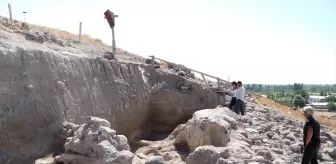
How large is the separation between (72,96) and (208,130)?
3.36 metres

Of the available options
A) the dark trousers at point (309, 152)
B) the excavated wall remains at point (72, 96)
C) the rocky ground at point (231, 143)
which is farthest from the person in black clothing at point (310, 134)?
the excavated wall remains at point (72, 96)

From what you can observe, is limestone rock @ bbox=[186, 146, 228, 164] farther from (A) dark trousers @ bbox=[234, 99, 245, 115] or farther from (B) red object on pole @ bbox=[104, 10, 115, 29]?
(B) red object on pole @ bbox=[104, 10, 115, 29]

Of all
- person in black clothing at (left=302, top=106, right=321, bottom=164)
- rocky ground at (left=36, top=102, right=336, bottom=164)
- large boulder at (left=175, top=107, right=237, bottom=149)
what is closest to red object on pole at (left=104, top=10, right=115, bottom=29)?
rocky ground at (left=36, top=102, right=336, bottom=164)

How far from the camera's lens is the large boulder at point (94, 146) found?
618 centimetres

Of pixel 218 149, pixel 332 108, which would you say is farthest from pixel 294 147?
pixel 332 108

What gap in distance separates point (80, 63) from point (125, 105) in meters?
2.10

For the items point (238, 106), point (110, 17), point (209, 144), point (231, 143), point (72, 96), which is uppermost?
point (110, 17)

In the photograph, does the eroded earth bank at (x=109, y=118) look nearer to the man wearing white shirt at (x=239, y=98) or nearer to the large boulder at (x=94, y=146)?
the large boulder at (x=94, y=146)

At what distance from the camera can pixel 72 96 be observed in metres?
8.66

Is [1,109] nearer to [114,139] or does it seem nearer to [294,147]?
[114,139]

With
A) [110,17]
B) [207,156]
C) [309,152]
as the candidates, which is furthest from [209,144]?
[110,17]

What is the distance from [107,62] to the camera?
10570mm

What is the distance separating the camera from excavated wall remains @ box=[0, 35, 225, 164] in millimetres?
7268

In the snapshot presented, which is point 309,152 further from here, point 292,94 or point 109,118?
point 292,94
